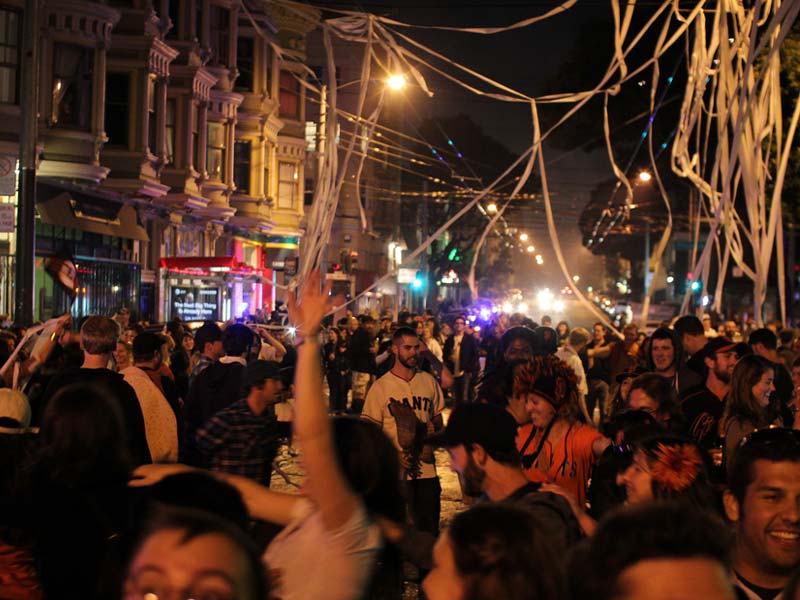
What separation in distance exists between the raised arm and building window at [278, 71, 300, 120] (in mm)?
37144

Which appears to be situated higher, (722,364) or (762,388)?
(722,364)

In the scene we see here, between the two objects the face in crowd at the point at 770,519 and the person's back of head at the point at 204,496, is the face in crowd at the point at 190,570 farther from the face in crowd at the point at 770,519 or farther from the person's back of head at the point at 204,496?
the face in crowd at the point at 770,519

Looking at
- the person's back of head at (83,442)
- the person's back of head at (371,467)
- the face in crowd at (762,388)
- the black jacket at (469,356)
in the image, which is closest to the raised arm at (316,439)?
the person's back of head at (371,467)

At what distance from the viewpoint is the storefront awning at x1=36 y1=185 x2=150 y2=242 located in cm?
2286

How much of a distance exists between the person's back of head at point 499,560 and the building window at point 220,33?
31367mm

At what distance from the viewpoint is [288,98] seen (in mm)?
41000

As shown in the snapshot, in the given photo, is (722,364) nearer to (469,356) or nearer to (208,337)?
(208,337)

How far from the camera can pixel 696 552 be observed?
2.17 m

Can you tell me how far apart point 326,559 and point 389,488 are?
0.44 meters

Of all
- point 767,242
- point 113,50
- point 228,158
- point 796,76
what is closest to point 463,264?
point 228,158

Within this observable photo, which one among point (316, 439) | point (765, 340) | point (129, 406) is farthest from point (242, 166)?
point (316, 439)

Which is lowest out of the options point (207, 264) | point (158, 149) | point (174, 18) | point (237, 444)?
point (237, 444)

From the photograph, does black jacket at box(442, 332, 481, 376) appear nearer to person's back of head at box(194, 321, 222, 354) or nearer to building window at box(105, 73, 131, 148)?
person's back of head at box(194, 321, 222, 354)

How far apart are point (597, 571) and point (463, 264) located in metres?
81.8
